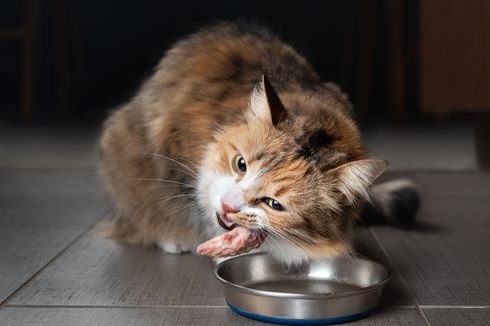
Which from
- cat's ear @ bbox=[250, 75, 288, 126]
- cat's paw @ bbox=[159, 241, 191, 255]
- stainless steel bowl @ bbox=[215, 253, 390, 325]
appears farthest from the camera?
cat's paw @ bbox=[159, 241, 191, 255]

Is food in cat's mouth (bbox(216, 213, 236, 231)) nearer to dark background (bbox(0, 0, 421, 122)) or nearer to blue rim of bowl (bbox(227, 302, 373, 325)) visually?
blue rim of bowl (bbox(227, 302, 373, 325))

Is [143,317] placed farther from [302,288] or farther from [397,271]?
[397,271]

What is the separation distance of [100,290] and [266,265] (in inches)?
18.4

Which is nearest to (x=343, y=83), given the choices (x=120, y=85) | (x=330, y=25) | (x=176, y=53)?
(x=330, y=25)

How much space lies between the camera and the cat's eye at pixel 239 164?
182 cm

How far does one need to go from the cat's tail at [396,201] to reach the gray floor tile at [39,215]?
3.58 feet

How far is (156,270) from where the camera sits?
2.17 m

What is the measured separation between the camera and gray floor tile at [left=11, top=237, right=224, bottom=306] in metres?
1.90

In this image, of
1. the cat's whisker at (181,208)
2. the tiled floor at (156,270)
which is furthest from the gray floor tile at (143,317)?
the cat's whisker at (181,208)

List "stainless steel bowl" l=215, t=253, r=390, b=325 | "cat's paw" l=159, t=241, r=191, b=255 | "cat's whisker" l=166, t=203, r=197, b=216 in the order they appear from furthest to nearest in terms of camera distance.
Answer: "cat's paw" l=159, t=241, r=191, b=255
"cat's whisker" l=166, t=203, r=197, b=216
"stainless steel bowl" l=215, t=253, r=390, b=325

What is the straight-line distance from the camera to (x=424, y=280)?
2.08 metres

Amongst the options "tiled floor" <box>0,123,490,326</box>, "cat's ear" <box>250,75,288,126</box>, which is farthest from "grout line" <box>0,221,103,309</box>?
"cat's ear" <box>250,75,288,126</box>

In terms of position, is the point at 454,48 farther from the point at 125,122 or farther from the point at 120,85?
the point at 125,122

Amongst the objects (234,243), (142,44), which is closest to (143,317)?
(234,243)
